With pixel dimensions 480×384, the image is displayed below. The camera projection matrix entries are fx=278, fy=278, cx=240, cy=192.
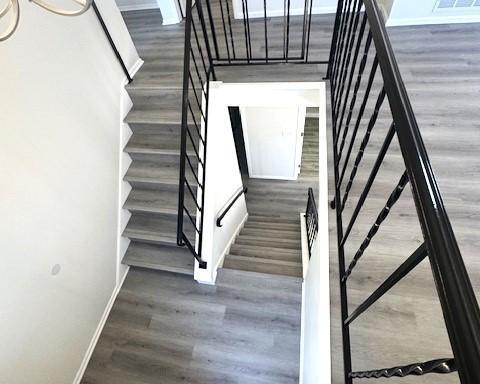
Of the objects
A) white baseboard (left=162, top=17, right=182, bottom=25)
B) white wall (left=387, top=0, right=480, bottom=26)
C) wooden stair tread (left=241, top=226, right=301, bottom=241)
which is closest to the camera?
white wall (left=387, top=0, right=480, bottom=26)

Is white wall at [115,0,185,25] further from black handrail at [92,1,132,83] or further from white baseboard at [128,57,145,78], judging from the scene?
black handrail at [92,1,132,83]

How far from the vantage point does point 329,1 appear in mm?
3232

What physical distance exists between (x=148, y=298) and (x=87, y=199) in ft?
3.91

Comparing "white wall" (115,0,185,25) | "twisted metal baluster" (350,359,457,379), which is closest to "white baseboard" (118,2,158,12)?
"white wall" (115,0,185,25)

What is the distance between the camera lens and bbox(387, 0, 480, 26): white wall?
2.75 m

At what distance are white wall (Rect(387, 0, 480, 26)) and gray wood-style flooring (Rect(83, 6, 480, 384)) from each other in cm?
11

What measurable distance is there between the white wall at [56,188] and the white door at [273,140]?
8.66ft

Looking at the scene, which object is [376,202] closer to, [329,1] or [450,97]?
[450,97]

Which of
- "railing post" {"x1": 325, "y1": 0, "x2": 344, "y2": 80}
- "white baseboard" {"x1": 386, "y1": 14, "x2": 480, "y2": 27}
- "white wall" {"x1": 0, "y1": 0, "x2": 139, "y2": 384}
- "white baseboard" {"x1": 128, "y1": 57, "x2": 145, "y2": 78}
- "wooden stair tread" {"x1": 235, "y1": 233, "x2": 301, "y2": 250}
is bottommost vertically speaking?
"white wall" {"x1": 0, "y1": 0, "x2": 139, "y2": 384}

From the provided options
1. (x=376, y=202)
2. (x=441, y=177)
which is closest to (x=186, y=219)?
(x=376, y=202)

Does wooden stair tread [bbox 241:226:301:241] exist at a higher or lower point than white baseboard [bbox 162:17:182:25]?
lower

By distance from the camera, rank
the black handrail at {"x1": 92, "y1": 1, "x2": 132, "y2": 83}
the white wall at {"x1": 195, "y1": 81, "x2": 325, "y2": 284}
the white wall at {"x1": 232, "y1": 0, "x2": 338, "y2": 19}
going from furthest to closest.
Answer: the white wall at {"x1": 232, "y1": 0, "x2": 338, "y2": 19}
the white wall at {"x1": 195, "y1": 81, "x2": 325, "y2": 284}
the black handrail at {"x1": 92, "y1": 1, "x2": 132, "y2": 83}

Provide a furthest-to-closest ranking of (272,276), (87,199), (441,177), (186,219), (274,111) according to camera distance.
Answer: (274,111) < (186,219) < (272,276) < (87,199) < (441,177)

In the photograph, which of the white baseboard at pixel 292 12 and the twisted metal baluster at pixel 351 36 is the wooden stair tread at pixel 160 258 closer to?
the twisted metal baluster at pixel 351 36
